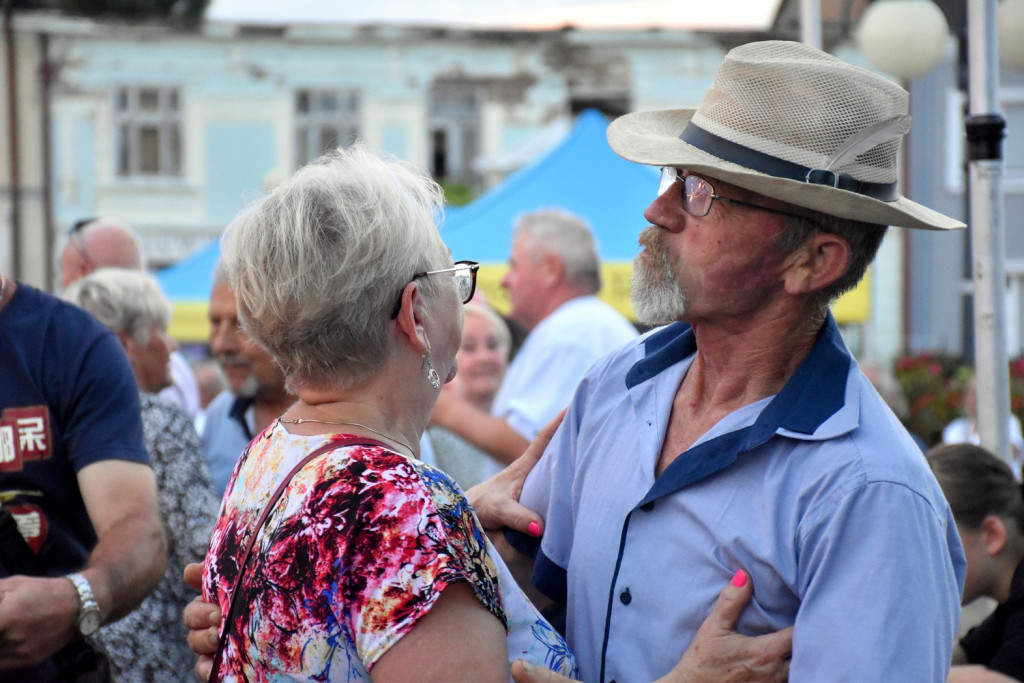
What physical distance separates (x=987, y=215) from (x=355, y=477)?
232 centimetres

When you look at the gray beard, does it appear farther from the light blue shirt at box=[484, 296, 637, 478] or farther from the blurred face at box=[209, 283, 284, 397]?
the light blue shirt at box=[484, 296, 637, 478]

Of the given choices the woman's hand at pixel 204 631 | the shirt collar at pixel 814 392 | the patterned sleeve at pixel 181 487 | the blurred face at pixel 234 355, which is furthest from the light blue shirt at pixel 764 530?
the blurred face at pixel 234 355

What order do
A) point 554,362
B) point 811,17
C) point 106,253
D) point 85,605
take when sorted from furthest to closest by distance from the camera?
1. point 106,253
2. point 554,362
3. point 811,17
4. point 85,605

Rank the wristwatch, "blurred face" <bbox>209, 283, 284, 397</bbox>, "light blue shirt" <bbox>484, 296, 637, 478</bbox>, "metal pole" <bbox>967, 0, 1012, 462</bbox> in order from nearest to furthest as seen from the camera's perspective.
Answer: the wristwatch → "metal pole" <bbox>967, 0, 1012, 462</bbox> → "blurred face" <bbox>209, 283, 284, 397</bbox> → "light blue shirt" <bbox>484, 296, 637, 478</bbox>

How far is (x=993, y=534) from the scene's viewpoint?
296 centimetres

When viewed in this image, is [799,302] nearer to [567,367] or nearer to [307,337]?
[307,337]

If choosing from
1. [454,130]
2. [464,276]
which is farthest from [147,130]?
[464,276]

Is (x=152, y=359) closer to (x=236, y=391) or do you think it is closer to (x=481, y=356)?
(x=236, y=391)

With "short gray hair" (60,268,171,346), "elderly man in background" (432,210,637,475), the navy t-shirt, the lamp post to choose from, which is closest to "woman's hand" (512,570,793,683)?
the navy t-shirt

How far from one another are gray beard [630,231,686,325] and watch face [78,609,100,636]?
1.39m

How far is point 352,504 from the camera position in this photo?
1.46 meters

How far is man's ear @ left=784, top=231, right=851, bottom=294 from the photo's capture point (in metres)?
1.79

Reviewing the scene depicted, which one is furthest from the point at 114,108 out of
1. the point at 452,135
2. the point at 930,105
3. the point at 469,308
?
the point at 469,308

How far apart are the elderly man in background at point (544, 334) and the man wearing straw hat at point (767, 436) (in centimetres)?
201
